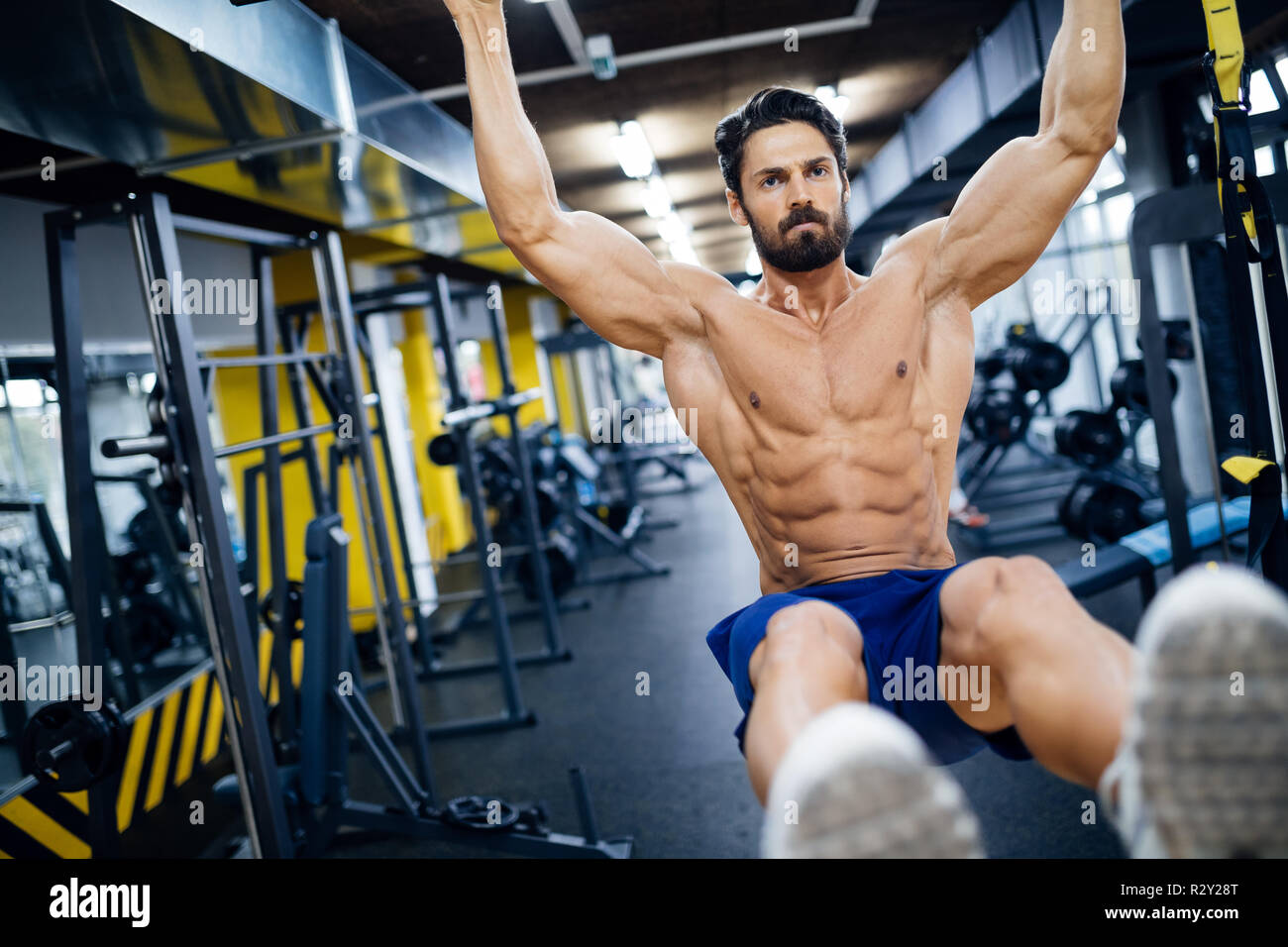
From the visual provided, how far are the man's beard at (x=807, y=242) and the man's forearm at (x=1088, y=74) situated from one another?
335 mm

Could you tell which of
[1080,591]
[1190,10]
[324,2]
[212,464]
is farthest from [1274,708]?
[1190,10]

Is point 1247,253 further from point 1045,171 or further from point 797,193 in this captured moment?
point 797,193

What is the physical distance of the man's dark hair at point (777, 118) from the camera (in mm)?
1401

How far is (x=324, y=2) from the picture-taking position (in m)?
2.38

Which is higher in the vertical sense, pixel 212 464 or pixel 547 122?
pixel 547 122

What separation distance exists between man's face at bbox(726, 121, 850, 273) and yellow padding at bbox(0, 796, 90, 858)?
274 centimetres

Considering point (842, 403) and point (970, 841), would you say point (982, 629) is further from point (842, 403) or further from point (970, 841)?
point (842, 403)

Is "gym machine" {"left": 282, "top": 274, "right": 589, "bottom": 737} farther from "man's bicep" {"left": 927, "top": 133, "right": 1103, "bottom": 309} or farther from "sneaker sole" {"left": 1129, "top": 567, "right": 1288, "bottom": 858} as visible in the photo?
"sneaker sole" {"left": 1129, "top": 567, "right": 1288, "bottom": 858}

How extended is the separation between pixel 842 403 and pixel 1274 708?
0.78 meters

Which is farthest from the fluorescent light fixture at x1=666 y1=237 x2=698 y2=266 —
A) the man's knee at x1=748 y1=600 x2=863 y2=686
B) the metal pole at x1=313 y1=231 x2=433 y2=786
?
the man's knee at x1=748 y1=600 x2=863 y2=686

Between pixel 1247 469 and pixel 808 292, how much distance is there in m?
0.72

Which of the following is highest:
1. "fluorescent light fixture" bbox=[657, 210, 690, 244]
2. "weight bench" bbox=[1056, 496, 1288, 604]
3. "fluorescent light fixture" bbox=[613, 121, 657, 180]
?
"fluorescent light fixture" bbox=[657, 210, 690, 244]

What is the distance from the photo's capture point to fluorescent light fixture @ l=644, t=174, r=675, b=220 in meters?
5.38
